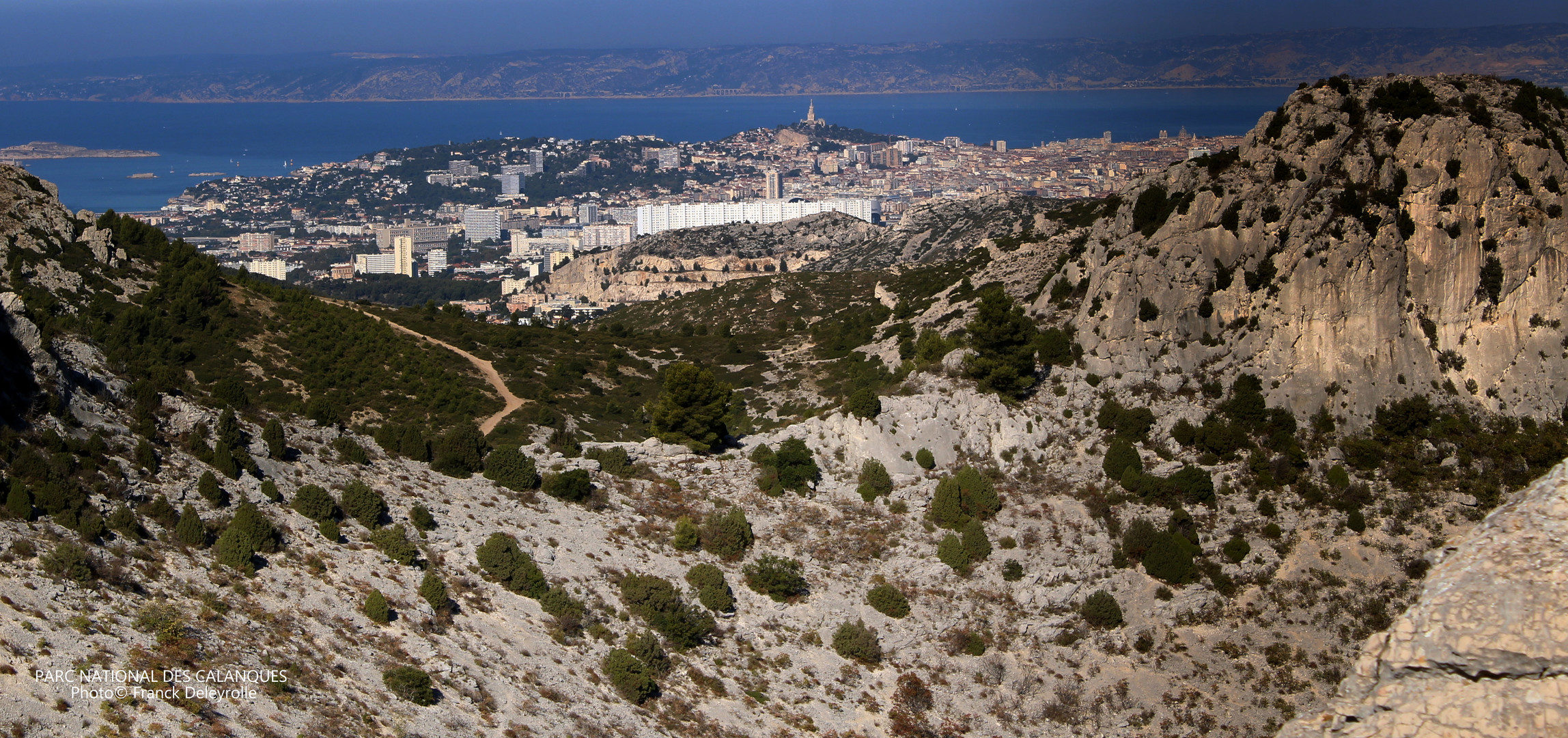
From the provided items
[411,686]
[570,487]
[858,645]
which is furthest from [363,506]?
[858,645]

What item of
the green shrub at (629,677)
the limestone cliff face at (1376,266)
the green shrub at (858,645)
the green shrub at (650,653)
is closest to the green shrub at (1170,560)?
the limestone cliff face at (1376,266)

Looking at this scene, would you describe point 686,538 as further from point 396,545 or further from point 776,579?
point 396,545

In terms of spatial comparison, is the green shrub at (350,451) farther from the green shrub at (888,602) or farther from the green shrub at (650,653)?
the green shrub at (888,602)

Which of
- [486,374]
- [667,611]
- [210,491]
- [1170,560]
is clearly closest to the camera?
[210,491]

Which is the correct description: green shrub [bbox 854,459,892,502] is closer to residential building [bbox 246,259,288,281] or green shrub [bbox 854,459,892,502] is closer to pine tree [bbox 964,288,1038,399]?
pine tree [bbox 964,288,1038,399]

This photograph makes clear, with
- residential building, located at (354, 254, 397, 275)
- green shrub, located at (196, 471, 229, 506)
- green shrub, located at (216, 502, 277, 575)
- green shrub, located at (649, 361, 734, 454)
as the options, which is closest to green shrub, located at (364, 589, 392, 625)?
green shrub, located at (216, 502, 277, 575)

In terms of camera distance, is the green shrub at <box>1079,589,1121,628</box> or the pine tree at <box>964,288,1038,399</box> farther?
the pine tree at <box>964,288,1038,399</box>

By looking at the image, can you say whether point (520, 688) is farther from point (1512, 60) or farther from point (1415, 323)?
point (1512, 60)
